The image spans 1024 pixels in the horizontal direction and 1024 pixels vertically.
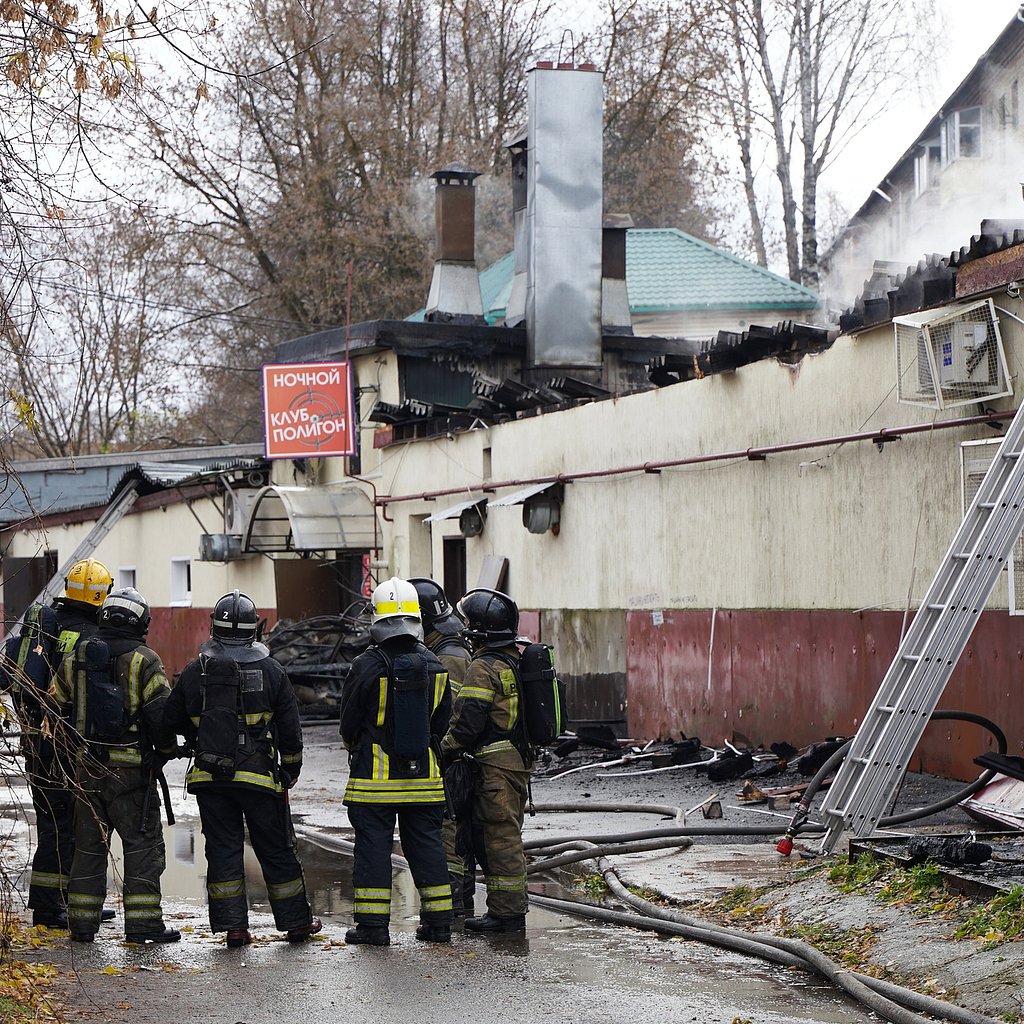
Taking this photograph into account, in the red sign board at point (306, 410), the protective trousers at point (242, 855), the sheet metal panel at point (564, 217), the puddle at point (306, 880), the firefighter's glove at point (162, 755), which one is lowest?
the puddle at point (306, 880)

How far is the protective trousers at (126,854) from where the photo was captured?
817 cm

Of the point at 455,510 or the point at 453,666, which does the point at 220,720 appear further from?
the point at 455,510

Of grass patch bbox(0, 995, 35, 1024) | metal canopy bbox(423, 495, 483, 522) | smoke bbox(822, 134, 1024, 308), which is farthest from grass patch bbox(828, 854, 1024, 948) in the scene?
smoke bbox(822, 134, 1024, 308)

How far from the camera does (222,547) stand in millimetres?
28125

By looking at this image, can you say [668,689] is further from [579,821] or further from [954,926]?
[954,926]

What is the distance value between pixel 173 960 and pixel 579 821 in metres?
5.22

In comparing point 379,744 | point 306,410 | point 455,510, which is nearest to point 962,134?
point 306,410

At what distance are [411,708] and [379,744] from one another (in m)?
0.26

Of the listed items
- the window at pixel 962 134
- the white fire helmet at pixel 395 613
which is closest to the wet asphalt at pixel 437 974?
the white fire helmet at pixel 395 613

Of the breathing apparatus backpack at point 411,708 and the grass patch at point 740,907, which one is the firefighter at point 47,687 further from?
the grass patch at point 740,907

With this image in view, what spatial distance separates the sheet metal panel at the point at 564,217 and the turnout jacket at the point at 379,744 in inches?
683

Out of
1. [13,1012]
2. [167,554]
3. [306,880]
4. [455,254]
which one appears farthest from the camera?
[167,554]

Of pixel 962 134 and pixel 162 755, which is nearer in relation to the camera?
pixel 162 755

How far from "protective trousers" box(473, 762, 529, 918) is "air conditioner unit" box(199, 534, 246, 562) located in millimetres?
19939
